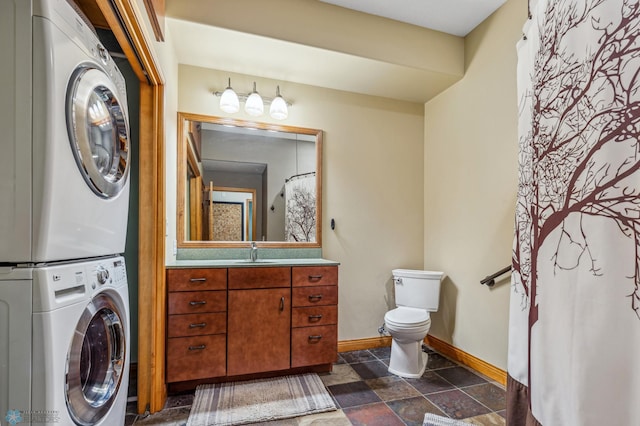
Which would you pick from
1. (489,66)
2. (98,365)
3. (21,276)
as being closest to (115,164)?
(21,276)

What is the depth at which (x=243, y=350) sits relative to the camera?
7.07ft

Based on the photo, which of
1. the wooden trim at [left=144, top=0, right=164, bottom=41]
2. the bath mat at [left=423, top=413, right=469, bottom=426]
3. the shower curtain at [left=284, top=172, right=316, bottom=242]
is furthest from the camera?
the shower curtain at [left=284, top=172, right=316, bottom=242]

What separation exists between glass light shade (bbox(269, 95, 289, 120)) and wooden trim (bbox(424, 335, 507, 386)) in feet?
8.28

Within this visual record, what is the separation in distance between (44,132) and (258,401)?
73.1 inches

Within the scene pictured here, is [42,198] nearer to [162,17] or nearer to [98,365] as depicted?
[98,365]

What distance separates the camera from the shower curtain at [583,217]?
80 centimetres

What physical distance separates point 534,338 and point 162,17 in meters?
2.55

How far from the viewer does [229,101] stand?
2.57 m

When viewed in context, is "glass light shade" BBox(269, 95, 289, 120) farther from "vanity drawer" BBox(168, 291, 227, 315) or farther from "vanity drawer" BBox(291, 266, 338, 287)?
"vanity drawer" BBox(168, 291, 227, 315)

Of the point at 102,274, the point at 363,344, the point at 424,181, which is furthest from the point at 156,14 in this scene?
the point at 363,344

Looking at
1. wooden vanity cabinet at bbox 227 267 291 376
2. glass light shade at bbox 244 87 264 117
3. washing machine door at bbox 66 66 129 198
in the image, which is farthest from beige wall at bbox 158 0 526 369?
washing machine door at bbox 66 66 129 198

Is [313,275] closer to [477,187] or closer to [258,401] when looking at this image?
[258,401]

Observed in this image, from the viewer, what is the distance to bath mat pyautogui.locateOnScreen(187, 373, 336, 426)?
181 cm

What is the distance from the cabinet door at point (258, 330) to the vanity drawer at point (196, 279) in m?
0.12
